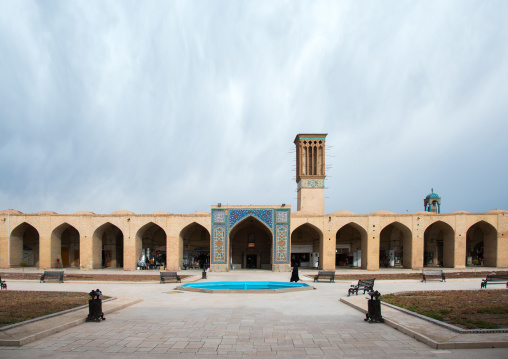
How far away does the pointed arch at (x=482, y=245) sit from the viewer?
25906 mm

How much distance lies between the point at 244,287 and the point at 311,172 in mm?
19553

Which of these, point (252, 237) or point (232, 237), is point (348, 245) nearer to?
point (252, 237)

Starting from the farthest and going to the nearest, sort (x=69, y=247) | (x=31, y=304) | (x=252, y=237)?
(x=69, y=247)
(x=252, y=237)
(x=31, y=304)

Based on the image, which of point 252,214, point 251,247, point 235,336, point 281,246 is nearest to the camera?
point 235,336

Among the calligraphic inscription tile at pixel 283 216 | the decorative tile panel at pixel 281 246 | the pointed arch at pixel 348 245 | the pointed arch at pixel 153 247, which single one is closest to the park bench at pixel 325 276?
the decorative tile panel at pixel 281 246

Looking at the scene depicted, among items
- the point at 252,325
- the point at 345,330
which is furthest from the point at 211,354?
the point at 345,330

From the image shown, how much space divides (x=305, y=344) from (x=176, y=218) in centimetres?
1992

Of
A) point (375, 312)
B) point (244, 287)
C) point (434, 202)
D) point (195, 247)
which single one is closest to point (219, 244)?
point (195, 247)

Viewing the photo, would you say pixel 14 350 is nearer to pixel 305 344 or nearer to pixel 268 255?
pixel 305 344

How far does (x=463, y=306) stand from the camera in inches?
362

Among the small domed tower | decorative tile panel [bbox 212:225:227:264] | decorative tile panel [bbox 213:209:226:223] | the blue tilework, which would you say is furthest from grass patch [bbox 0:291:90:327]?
the small domed tower

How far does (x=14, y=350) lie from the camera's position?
5.78 meters

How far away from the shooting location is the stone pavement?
567 centimetres

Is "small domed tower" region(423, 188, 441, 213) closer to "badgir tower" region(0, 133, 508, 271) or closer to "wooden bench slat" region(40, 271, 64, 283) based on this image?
"badgir tower" region(0, 133, 508, 271)
